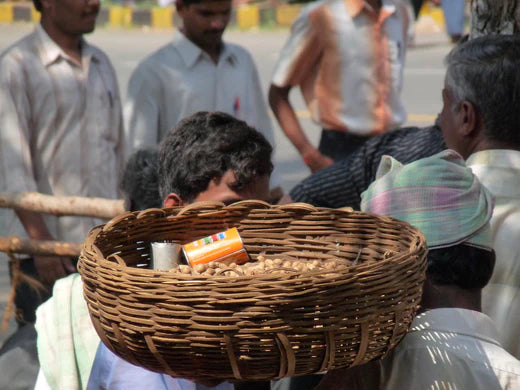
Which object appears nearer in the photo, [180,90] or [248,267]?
[248,267]

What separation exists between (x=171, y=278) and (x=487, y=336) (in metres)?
0.78

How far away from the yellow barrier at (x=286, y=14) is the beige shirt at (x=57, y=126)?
541 inches

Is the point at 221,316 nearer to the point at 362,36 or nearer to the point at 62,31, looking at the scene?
the point at 62,31

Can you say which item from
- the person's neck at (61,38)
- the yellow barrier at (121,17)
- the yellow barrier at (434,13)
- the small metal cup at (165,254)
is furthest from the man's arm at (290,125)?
the yellow barrier at (121,17)

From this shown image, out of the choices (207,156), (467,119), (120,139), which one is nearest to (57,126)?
(120,139)

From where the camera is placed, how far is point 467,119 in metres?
2.80

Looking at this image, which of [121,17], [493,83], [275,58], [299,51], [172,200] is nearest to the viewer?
[172,200]

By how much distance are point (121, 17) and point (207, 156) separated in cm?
1677

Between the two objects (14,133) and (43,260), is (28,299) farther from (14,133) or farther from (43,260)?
(14,133)

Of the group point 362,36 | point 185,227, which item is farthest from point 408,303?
point 362,36

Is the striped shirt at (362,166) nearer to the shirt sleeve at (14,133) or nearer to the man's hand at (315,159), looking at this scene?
the shirt sleeve at (14,133)

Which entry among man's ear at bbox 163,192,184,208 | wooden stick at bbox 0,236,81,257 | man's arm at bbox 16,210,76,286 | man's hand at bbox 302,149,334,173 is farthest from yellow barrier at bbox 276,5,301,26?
man's ear at bbox 163,192,184,208

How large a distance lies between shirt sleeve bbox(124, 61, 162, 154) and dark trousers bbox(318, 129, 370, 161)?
3.44ft

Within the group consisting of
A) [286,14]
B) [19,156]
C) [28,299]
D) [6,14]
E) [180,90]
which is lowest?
[6,14]
